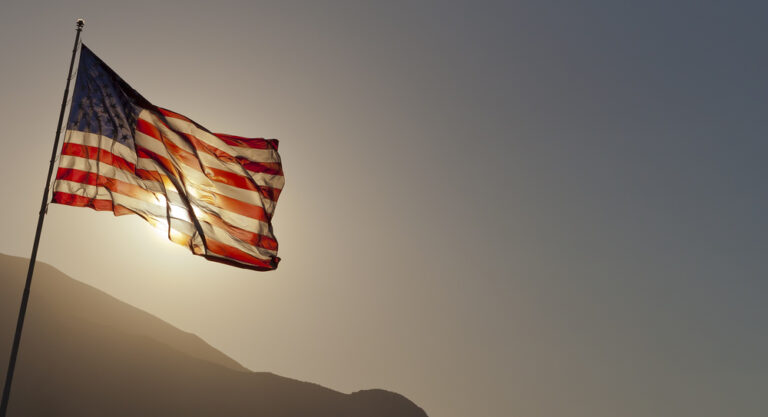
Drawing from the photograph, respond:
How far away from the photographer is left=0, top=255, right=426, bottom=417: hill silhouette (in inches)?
4395

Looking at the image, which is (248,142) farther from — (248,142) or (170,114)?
(170,114)

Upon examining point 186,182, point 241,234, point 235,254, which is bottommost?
point 235,254

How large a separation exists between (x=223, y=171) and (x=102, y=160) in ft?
8.75

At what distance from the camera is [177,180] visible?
15211mm

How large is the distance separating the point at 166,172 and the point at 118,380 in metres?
124

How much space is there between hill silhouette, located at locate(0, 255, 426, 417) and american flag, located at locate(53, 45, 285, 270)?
331 feet

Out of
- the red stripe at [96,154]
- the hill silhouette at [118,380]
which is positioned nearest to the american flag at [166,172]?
the red stripe at [96,154]

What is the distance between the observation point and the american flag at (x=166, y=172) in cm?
1453

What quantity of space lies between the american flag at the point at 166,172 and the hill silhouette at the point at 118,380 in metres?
101

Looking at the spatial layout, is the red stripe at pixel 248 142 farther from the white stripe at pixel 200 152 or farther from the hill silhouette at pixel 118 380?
the hill silhouette at pixel 118 380

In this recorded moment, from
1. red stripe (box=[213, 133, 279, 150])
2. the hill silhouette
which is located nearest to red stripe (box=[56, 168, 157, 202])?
red stripe (box=[213, 133, 279, 150])

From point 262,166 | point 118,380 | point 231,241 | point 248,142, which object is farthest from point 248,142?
point 118,380

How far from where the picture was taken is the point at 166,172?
49.5 feet

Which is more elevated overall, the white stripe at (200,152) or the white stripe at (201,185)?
the white stripe at (200,152)
